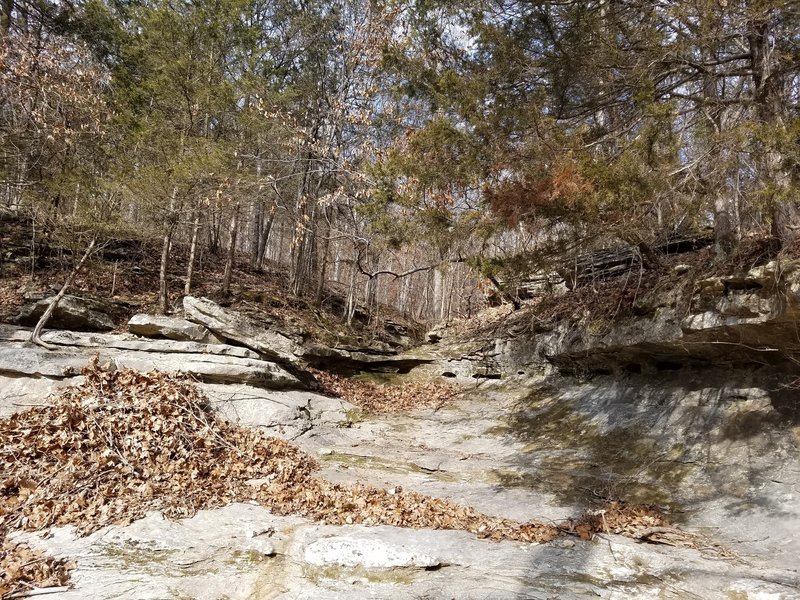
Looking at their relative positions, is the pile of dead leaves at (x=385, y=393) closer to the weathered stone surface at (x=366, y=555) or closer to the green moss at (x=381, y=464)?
the green moss at (x=381, y=464)

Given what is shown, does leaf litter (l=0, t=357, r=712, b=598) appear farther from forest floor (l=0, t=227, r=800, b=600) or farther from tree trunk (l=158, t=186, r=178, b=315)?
tree trunk (l=158, t=186, r=178, b=315)

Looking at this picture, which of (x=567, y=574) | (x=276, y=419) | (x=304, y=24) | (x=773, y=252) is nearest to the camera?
(x=567, y=574)

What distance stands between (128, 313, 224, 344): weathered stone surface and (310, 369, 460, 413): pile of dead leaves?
9.68 ft

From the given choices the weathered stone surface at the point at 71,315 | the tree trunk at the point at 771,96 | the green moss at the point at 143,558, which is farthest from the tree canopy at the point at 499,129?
the green moss at the point at 143,558

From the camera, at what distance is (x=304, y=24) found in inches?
652

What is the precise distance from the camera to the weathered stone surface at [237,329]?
10680 mm

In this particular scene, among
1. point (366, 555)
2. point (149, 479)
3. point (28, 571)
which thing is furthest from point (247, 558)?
point (149, 479)

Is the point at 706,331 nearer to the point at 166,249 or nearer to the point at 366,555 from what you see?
the point at 366,555

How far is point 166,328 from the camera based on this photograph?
1012 centimetres

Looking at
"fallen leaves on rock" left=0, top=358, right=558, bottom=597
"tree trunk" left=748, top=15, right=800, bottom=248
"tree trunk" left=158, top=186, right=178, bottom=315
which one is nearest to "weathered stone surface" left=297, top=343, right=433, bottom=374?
"tree trunk" left=158, top=186, right=178, bottom=315

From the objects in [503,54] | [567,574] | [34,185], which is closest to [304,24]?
[34,185]

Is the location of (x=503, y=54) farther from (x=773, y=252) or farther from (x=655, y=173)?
(x=773, y=252)

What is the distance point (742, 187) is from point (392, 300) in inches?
970

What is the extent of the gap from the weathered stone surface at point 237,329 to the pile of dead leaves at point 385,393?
119 cm
